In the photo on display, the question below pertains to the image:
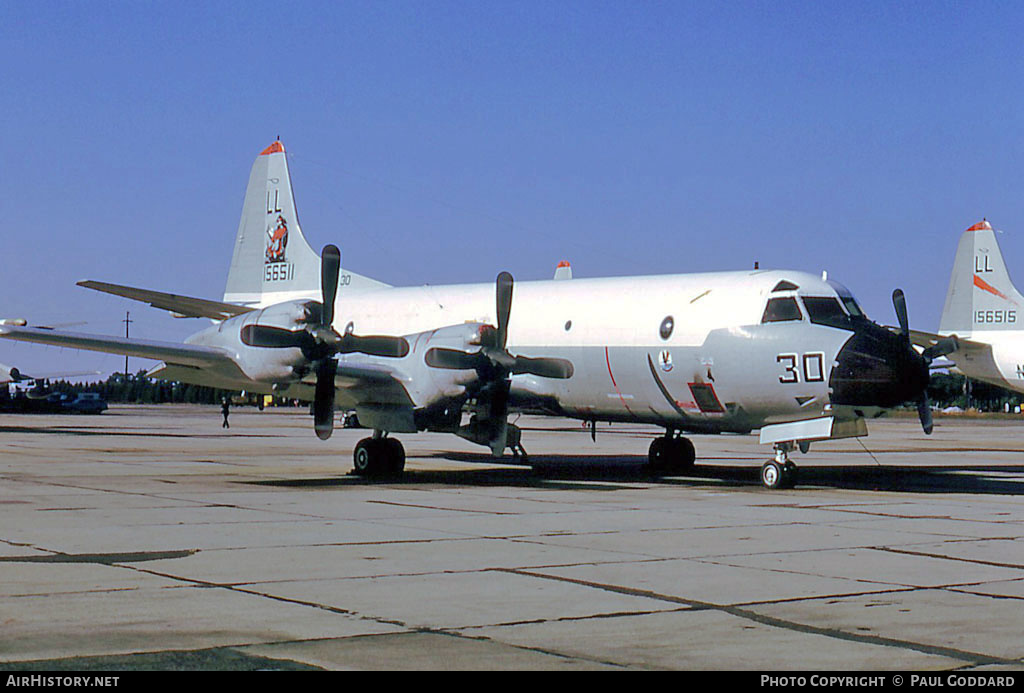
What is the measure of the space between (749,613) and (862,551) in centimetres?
385

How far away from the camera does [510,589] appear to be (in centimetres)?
898

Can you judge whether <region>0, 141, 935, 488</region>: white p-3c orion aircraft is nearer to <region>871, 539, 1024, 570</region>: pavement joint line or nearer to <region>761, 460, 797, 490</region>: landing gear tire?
<region>761, 460, 797, 490</region>: landing gear tire

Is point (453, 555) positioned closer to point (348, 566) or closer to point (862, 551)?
point (348, 566)

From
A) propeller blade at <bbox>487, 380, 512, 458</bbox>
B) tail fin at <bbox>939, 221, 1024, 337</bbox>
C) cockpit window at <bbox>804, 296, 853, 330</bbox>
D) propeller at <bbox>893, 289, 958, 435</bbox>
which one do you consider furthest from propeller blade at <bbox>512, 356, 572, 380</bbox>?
tail fin at <bbox>939, 221, 1024, 337</bbox>

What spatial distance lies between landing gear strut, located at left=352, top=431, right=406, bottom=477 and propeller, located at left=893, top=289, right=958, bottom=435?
914cm

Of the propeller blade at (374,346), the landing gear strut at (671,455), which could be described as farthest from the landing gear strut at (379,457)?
the landing gear strut at (671,455)

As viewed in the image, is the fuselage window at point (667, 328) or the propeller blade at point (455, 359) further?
the fuselage window at point (667, 328)

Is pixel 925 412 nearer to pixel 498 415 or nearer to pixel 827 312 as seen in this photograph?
pixel 827 312

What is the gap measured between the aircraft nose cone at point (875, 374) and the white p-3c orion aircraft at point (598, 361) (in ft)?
0.07

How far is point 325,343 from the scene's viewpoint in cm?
1884

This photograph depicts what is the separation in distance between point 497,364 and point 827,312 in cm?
560

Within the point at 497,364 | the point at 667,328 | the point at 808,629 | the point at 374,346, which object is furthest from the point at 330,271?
the point at 808,629

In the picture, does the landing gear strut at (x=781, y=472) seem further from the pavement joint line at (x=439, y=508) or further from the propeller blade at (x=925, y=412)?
the pavement joint line at (x=439, y=508)

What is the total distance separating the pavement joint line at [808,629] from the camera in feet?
22.0
